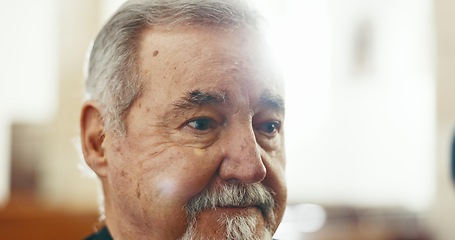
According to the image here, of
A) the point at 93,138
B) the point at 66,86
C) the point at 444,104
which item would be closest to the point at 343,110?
the point at 444,104

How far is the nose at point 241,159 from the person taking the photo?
3.21 feet

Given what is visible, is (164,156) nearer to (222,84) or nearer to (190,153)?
(190,153)

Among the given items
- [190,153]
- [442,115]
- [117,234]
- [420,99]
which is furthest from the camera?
[420,99]

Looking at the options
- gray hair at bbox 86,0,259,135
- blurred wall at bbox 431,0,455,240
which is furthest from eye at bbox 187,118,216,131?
blurred wall at bbox 431,0,455,240

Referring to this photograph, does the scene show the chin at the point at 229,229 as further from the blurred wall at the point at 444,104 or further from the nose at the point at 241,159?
the blurred wall at the point at 444,104

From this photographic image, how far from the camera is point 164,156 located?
101 centimetres

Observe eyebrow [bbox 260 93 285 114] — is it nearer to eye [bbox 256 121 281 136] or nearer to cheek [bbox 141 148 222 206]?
eye [bbox 256 121 281 136]

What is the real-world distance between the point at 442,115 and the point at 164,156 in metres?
3.45

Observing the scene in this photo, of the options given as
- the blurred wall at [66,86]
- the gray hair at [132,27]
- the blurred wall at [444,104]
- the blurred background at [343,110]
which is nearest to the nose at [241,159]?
the gray hair at [132,27]

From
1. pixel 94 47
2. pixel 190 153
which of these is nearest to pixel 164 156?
pixel 190 153

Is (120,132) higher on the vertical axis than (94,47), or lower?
lower

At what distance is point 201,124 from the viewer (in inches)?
40.1

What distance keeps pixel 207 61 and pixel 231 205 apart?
0.24m

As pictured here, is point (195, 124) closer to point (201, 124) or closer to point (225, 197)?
point (201, 124)
